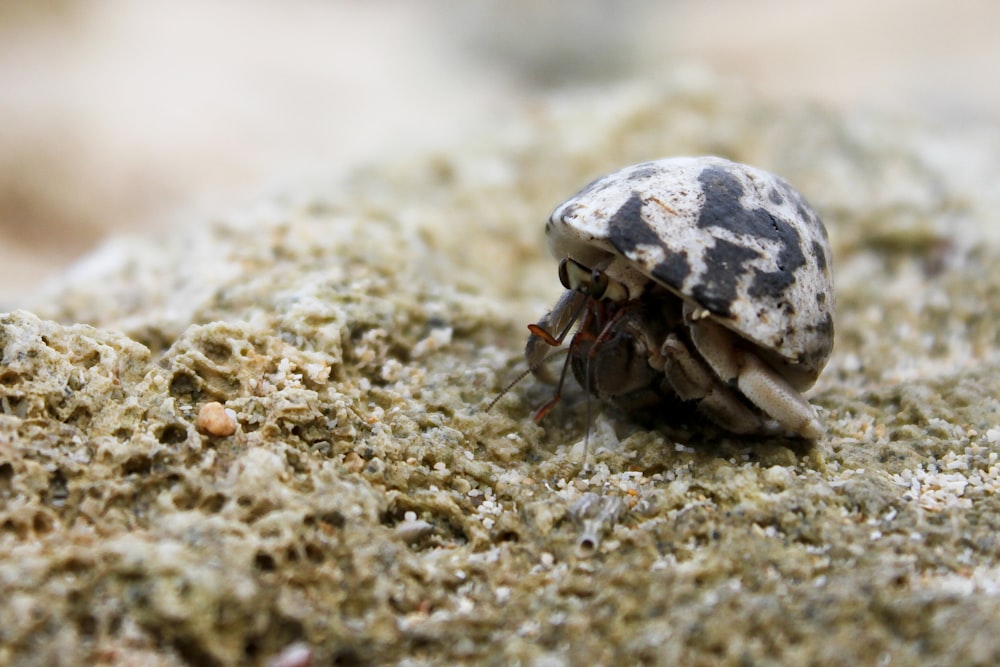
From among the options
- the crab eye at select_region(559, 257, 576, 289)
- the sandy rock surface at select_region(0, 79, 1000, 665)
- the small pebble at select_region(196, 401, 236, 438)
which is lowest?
the sandy rock surface at select_region(0, 79, 1000, 665)

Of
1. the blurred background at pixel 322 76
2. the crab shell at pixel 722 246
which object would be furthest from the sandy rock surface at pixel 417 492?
the blurred background at pixel 322 76

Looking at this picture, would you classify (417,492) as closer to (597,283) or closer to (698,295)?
(597,283)

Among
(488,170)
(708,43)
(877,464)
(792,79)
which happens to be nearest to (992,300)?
(877,464)

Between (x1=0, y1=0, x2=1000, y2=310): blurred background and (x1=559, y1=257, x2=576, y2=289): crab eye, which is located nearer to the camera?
(x1=559, y1=257, x2=576, y2=289): crab eye

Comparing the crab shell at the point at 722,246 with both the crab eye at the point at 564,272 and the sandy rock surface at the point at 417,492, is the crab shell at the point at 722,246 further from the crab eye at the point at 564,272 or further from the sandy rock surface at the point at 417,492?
the sandy rock surface at the point at 417,492

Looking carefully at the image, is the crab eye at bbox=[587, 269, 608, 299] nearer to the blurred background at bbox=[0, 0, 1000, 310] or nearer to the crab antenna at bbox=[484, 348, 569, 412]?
the crab antenna at bbox=[484, 348, 569, 412]

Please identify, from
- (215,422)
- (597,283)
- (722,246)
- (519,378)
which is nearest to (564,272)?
(597,283)

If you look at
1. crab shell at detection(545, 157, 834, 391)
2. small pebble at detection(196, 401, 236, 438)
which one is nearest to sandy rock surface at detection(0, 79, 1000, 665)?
small pebble at detection(196, 401, 236, 438)
